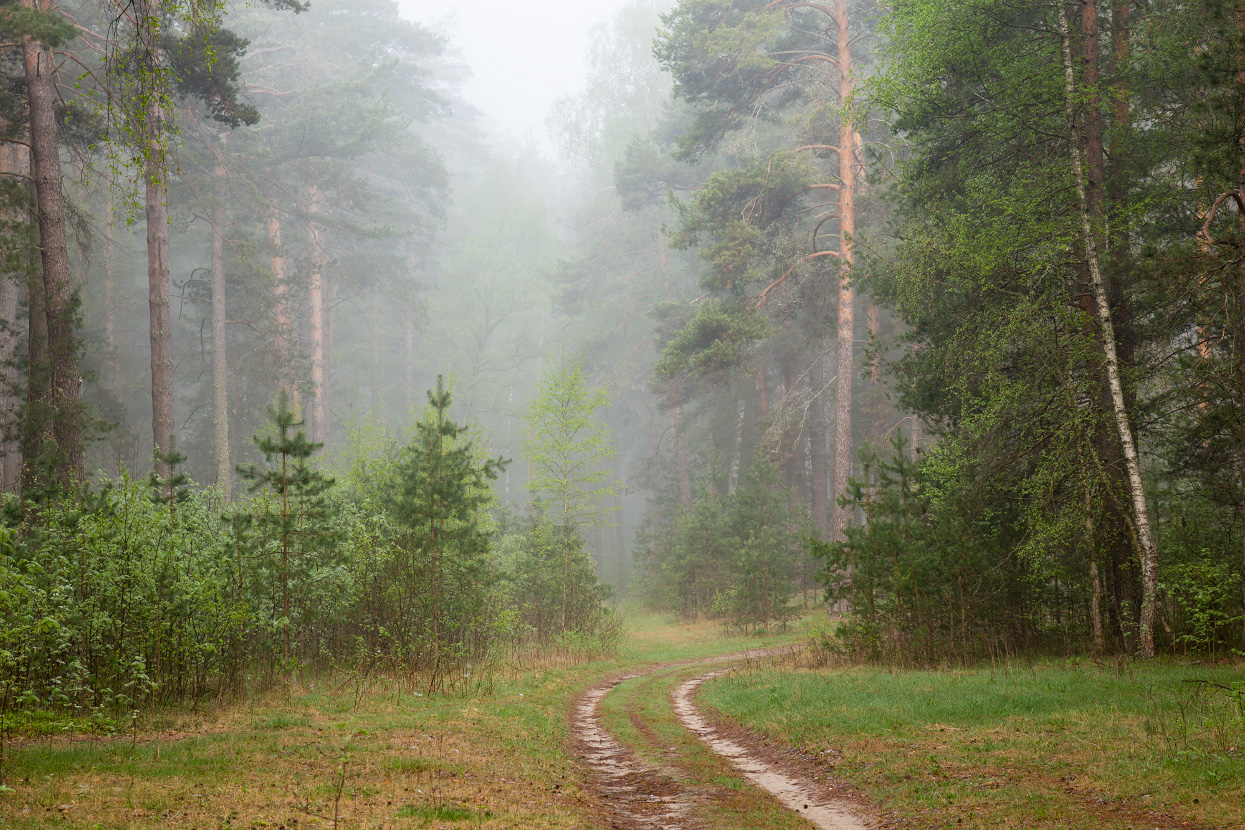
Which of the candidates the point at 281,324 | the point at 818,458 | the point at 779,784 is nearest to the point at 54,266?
the point at 779,784

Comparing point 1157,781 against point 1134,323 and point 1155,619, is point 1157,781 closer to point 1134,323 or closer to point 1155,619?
point 1155,619

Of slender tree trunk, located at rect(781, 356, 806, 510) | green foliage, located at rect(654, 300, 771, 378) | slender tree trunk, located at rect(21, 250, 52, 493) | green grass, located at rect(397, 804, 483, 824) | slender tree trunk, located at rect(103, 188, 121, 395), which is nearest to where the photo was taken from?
green grass, located at rect(397, 804, 483, 824)

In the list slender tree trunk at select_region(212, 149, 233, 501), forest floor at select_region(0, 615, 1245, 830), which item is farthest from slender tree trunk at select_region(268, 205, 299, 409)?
forest floor at select_region(0, 615, 1245, 830)

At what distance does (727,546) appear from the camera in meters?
28.7

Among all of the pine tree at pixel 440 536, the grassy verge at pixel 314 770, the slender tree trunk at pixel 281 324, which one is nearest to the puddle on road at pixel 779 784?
the grassy verge at pixel 314 770

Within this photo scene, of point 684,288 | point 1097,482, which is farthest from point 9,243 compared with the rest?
point 684,288

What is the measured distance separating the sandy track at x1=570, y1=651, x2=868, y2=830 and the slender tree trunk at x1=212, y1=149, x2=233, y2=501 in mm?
19075

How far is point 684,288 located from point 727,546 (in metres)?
18.5

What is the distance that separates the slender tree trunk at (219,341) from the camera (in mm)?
26188

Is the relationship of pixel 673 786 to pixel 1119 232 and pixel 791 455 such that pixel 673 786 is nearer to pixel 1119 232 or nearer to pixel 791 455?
pixel 1119 232

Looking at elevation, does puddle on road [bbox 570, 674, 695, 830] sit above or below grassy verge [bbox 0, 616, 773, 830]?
below

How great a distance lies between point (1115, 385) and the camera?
1163 centimetres

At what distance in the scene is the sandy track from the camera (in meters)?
6.95

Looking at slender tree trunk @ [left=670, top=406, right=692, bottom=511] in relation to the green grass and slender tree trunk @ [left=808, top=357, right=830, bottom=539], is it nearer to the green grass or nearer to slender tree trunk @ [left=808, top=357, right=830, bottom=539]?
slender tree trunk @ [left=808, top=357, right=830, bottom=539]
